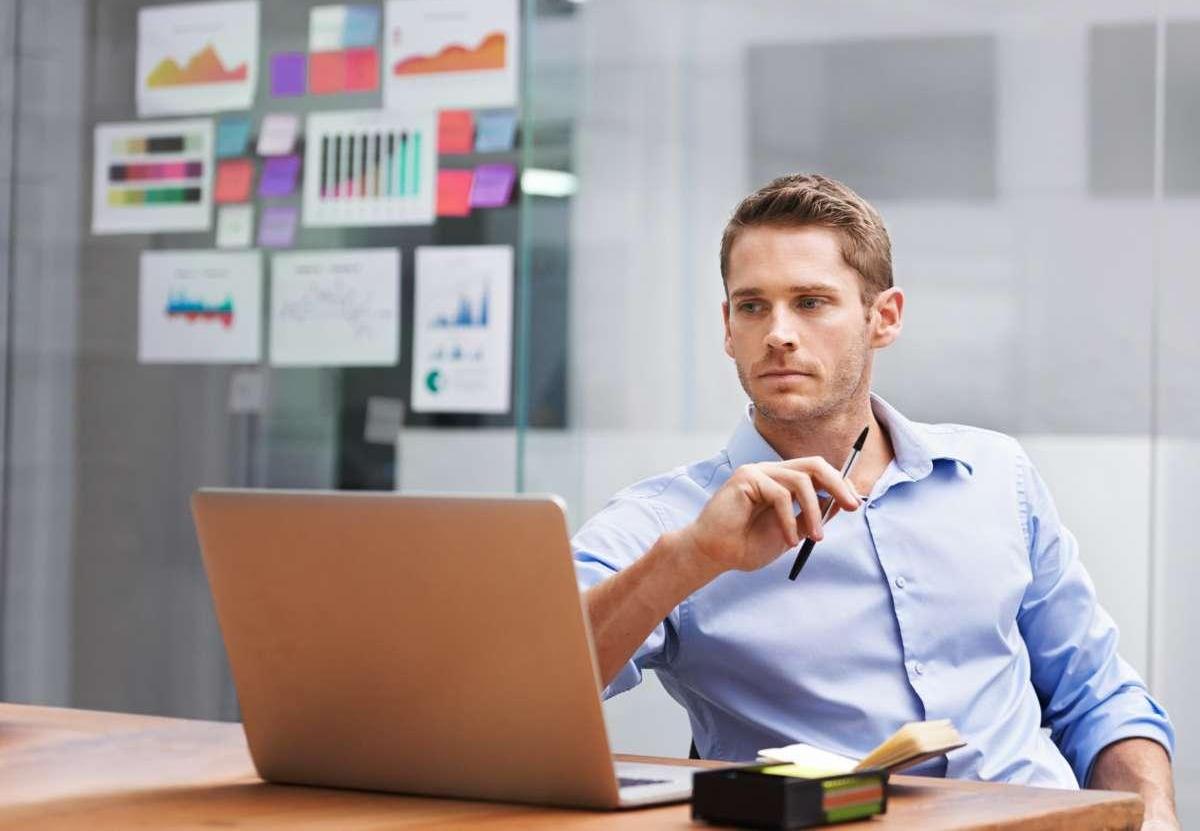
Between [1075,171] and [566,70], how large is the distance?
1.11m

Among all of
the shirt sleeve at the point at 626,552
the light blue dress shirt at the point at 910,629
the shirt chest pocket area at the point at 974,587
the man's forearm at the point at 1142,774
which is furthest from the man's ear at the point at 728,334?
the man's forearm at the point at 1142,774

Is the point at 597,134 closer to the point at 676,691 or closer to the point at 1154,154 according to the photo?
the point at 1154,154

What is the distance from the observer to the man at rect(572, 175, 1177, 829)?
2148 millimetres

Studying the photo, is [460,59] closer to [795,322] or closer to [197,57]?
[197,57]

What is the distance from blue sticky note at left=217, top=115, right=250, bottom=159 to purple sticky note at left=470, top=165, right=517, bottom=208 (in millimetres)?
645

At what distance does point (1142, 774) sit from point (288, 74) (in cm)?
276

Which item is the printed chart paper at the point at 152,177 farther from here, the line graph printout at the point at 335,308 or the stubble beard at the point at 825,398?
the stubble beard at the point at 825,398

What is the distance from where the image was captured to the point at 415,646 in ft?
4.93

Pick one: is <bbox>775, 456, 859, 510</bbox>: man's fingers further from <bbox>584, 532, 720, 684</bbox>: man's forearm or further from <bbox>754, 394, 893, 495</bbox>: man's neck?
<bbox>754, 394, 893, 495</bbox>: man's neck

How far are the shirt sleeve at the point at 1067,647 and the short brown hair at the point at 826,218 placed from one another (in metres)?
0.34

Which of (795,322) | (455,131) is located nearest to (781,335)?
(795,322)

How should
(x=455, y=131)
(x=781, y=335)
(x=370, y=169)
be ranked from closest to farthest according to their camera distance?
1. (x=781, y=335)
2. (x=455, y=131)
3. (x=370, y=169)

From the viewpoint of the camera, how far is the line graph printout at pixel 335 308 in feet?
13.3

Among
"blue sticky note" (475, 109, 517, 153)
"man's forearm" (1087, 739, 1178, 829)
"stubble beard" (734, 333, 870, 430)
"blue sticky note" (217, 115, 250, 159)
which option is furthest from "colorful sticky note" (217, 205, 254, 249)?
"man's forearm" (1087, 739, 1178, 829)
